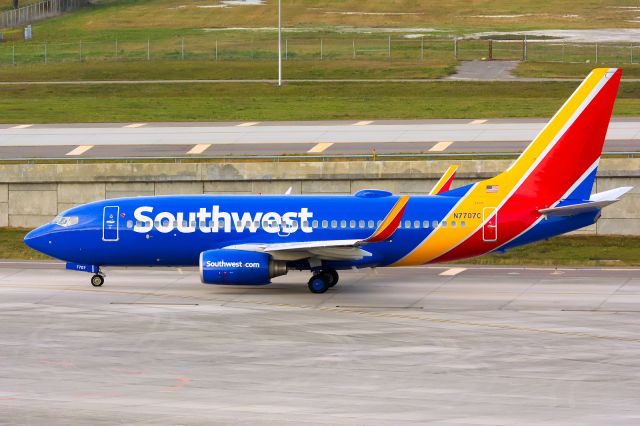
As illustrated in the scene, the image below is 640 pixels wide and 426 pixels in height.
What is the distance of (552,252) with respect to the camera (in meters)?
58.8

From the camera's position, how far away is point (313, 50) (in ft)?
424

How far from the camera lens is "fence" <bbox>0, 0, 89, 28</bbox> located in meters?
155

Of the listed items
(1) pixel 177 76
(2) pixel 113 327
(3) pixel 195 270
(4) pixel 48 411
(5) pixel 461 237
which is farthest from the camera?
(1) pixel 177 76

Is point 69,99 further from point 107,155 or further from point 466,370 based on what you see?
point 466,370

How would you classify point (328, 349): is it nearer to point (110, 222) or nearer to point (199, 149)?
point (110, 222)

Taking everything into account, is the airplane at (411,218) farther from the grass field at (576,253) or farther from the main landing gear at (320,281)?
the grass field at (576,253)

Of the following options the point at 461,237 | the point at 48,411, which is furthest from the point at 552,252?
the point at 48,411

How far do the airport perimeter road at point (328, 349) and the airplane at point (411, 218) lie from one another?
1.58 m

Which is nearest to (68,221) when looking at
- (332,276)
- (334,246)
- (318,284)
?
(318,284)

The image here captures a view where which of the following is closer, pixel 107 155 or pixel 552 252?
pixel 552 252

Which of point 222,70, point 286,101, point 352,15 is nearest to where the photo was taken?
point 286,101

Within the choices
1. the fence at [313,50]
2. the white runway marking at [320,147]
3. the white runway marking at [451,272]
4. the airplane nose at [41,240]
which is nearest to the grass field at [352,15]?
the fence at [313,50]

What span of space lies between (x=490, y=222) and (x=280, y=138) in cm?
2828

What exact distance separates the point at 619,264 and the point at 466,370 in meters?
22.7
